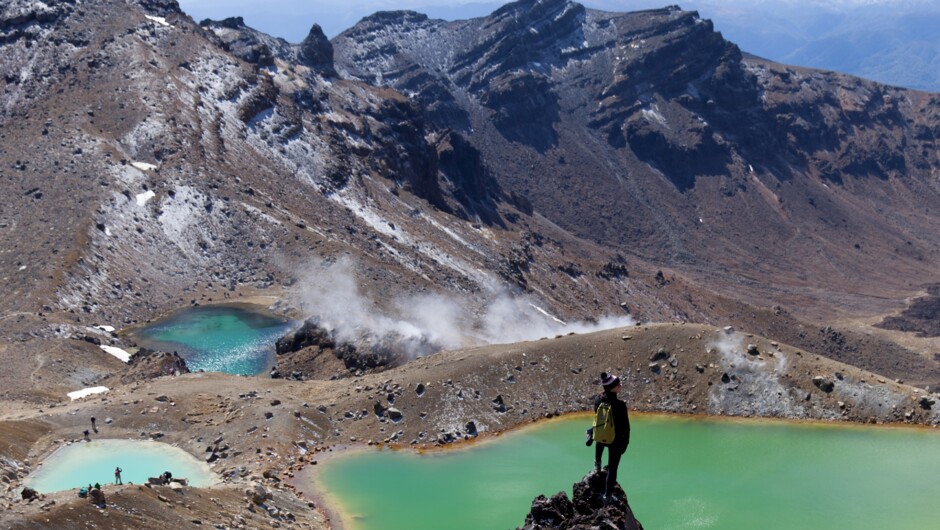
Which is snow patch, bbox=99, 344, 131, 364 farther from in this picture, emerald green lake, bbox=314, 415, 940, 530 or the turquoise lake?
emerald green lake, bbox=314, 415, 940, 530

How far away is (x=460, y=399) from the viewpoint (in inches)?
2458

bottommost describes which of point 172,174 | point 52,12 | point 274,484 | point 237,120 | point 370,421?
point 274,484

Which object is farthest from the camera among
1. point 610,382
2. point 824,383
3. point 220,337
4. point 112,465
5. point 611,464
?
point 220,337

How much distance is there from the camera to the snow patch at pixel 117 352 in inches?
3511

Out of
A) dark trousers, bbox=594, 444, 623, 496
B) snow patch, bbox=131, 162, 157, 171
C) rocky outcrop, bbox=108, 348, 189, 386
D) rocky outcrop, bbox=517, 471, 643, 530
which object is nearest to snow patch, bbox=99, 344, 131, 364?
rocky outcrop, bbox=108, 348, 189, 386

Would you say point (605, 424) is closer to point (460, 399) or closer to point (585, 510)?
point (585, 510)

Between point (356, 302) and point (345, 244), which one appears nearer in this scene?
point (356, 302)

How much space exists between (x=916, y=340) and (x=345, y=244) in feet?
370

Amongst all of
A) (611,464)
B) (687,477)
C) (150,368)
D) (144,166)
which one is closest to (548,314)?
(144,166)

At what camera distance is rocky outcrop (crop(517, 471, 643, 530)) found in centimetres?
2944

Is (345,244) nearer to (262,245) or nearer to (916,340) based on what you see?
(262,245)

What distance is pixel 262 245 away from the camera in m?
124

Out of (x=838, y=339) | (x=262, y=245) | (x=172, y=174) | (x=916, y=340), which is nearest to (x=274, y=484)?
(x=262, y=245)

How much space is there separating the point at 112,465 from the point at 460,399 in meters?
19.9
